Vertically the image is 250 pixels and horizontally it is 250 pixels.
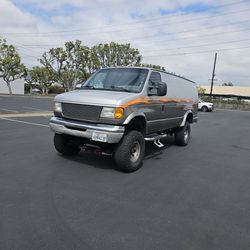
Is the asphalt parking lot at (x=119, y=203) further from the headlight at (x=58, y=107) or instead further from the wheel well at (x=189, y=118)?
the wheel well at (x=189, y=118)

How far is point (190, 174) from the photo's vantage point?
5812mm

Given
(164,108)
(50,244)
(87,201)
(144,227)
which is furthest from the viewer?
(164,108)

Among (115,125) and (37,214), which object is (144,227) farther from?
(115,125)

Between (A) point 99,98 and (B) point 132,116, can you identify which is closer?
(A) point 99,98

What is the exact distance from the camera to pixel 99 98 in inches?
209

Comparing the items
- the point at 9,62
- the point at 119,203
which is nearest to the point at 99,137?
the point at 119,203

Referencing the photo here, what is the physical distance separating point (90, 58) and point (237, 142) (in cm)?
4308

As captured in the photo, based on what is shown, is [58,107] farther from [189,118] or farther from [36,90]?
[36,90]

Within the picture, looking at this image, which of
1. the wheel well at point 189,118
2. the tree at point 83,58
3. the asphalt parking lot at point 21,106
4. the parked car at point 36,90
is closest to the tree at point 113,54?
the tree at point 83,58

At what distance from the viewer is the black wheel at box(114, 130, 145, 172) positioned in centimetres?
543

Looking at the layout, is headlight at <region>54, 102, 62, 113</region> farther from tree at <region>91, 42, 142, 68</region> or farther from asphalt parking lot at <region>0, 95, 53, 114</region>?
tree at <region>91, 42, 142, 68</region>

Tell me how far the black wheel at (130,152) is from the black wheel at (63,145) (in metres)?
1.46

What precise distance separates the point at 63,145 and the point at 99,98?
1.75 metres

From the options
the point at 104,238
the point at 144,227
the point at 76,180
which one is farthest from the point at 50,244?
the point at 76,180
